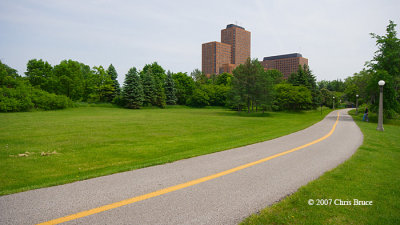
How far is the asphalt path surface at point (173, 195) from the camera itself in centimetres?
312

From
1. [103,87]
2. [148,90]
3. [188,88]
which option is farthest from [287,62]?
[103,87]

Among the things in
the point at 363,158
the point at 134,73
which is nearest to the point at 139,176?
the point at 363,158

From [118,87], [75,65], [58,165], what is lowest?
[58,165]

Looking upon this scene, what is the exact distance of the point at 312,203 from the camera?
12.1ft

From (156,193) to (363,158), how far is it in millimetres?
6869

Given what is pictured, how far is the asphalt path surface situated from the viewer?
3115mm

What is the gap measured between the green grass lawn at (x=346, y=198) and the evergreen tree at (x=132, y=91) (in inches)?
2133

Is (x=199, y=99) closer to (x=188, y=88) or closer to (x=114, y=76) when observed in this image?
(x=188, y=88)

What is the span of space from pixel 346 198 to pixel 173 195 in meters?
3.20

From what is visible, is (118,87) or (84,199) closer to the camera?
(84,199)

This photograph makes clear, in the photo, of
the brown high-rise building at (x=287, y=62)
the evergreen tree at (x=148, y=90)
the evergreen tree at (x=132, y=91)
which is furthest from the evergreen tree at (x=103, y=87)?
the brown high-rise building at (x=287, y=62)

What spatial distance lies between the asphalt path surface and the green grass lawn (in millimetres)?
265

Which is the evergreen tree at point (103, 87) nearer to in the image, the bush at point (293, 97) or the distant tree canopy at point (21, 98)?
the distant tree canopy at point (21, 98)

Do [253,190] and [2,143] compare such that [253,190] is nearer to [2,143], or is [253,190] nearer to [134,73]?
[2,143]
